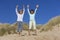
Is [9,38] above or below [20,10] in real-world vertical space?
below

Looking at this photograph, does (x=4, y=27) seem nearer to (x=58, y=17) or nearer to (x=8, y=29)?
(x=8, y=29)

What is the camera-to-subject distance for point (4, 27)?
69.9ft

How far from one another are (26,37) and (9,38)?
1078 millimetres

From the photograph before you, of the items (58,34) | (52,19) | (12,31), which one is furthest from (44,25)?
(58,34)

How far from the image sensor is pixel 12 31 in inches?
808

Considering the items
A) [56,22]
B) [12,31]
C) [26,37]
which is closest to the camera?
[26,37]

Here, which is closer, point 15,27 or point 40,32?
point 40,32

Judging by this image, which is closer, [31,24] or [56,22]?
[31,24]

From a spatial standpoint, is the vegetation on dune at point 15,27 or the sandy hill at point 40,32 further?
the vegetation on dune at point 15,27

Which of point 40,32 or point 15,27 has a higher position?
point 15,27

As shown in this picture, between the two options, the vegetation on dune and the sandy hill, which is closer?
the sandy hill

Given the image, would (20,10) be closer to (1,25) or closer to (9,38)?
(9,38)

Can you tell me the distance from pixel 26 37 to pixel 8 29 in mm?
5548

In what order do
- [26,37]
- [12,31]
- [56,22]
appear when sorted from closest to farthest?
1. [26,37]
2. [12,31]
3. [56,22]
